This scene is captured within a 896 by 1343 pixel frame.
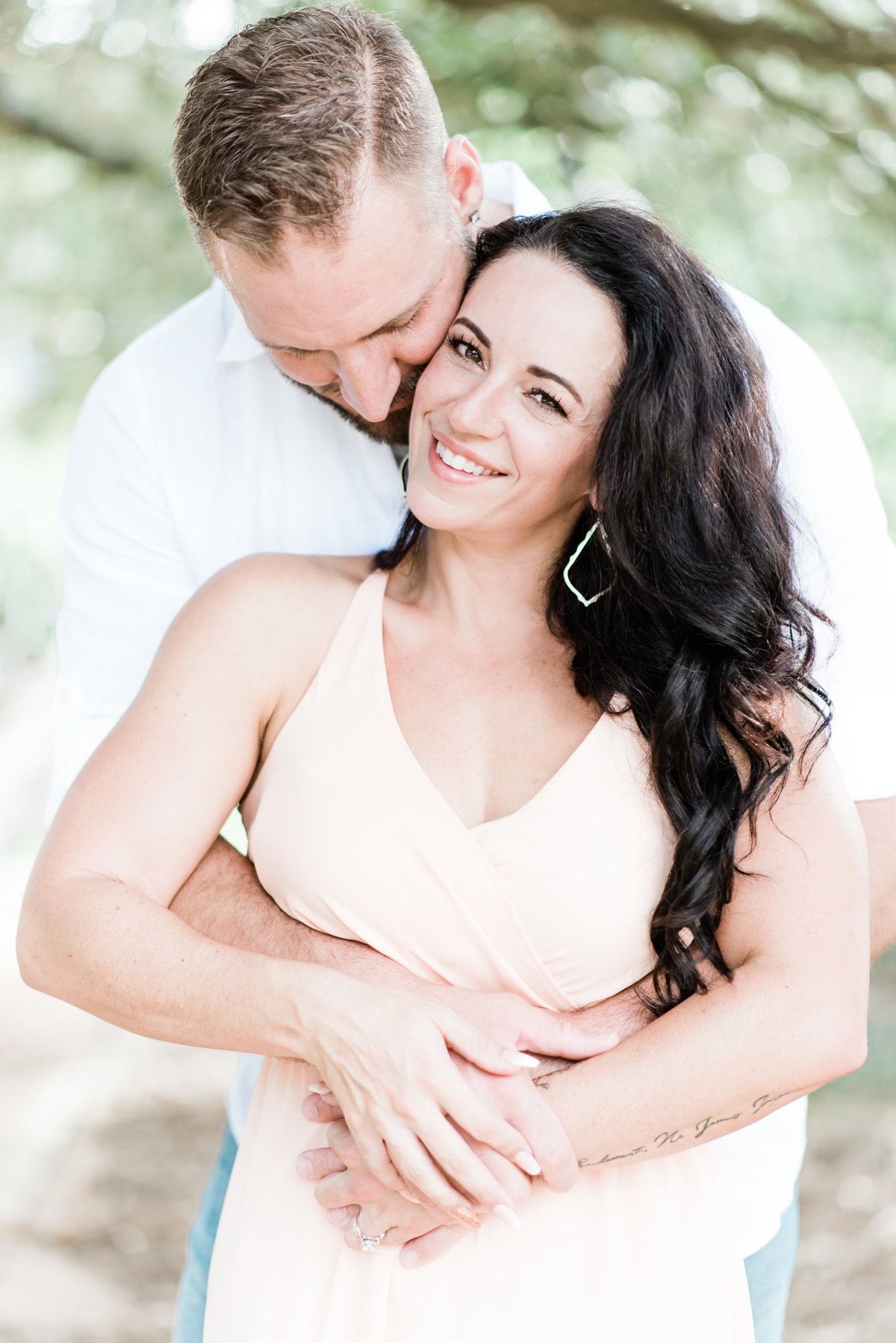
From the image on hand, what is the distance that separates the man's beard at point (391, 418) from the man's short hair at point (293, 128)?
10.5 inches

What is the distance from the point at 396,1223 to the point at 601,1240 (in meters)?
0.26

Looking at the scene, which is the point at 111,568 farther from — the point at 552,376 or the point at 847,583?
the point at 847,583

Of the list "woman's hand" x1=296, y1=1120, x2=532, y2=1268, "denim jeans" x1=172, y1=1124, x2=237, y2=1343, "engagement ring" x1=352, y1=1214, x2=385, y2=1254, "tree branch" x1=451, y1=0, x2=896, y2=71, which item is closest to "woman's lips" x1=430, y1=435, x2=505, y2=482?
"woman's hand" x1=296, y1=1120, x2=532, y2=1268

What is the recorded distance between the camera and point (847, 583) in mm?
1801

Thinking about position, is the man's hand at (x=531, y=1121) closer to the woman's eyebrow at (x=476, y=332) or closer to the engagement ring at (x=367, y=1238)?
the engagement ring at (x=367, y=1238)

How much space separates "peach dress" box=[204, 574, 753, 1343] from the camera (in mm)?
1509

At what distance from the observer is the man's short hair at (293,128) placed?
1554mm

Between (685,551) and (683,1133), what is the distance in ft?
2.47

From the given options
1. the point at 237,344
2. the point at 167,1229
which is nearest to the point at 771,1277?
the point at 237,344

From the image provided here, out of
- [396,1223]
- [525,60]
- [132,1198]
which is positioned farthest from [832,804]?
[132,1198]

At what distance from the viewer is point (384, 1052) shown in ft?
4.60

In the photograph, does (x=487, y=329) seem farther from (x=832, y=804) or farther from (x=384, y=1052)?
(x=384, y=1052)

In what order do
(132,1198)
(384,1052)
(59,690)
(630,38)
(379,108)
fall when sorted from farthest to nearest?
(132,1198), (630,38), (59,690), (379,108), (384,1052)

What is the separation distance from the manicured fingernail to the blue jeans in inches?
29.5
